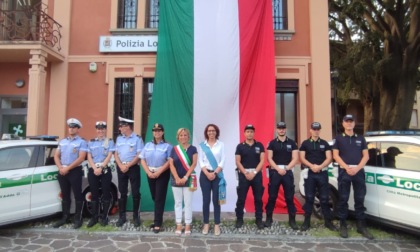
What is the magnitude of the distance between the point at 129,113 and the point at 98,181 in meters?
4.12

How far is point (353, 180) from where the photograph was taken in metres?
5.76

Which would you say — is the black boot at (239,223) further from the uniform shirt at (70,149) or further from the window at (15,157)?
the window at (15,157)

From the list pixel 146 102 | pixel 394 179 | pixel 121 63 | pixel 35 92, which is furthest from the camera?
pixel 146 102

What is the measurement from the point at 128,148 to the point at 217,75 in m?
2.72

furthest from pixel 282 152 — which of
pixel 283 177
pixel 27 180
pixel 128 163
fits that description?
pixel 27 180

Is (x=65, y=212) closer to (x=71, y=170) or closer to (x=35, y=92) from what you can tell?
(x=71, y=170)

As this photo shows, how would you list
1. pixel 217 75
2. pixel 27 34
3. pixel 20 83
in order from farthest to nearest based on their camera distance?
pixel 20 83 < pixel 27 34 < pixel 217 75

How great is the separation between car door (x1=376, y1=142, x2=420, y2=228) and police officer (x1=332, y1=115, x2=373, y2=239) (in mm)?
352

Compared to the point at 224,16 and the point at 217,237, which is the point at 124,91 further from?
the point at 217,237

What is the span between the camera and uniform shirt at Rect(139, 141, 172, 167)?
235 inches

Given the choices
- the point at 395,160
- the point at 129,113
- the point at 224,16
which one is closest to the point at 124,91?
the point at 129,113

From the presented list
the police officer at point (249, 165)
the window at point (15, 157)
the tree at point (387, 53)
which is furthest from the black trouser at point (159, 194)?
the tree at point (387, 53)

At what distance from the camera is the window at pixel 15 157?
576cm

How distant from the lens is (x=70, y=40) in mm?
10117
